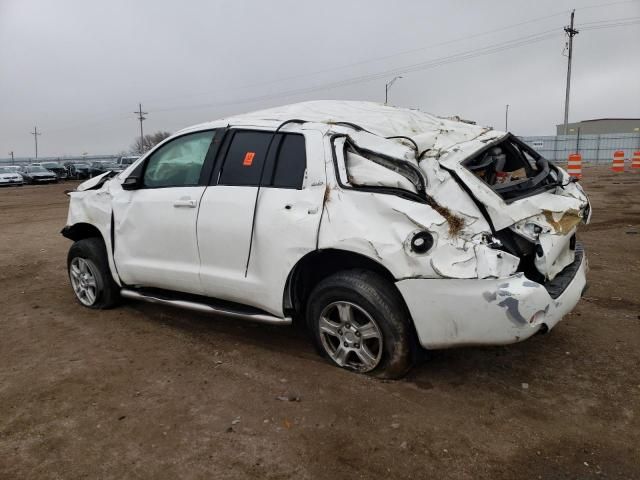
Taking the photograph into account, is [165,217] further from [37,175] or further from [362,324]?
[37,175]

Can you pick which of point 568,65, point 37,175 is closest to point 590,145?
point 568,65

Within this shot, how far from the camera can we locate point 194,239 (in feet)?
13.1

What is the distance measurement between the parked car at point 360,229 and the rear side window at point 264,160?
0.01 m

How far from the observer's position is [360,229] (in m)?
3.21

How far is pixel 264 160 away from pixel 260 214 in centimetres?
42

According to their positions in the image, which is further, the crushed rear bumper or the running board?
the running board

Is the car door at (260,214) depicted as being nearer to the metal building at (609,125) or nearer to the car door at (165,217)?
the car door at (165,217)

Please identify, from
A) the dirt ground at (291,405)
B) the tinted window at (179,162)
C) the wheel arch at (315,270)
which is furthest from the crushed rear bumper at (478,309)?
the tinted window at (179,162)

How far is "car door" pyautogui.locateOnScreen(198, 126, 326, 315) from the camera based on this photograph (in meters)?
3.48

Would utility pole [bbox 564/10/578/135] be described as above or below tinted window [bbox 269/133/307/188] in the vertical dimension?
above

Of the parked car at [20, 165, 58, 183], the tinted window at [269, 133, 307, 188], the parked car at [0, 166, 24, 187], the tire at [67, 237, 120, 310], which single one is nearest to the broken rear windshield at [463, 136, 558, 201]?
the tinted window at [269, 133, 307, 188]

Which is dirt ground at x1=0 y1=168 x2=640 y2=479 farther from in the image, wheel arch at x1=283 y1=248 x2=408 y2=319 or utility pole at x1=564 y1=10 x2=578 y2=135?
utility pole at x1=564 y1=10 x2=578 y2=135

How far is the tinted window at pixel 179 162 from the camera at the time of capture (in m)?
4.17

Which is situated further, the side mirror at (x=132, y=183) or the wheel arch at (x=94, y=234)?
the wheel arch at (x=94, y=234)
